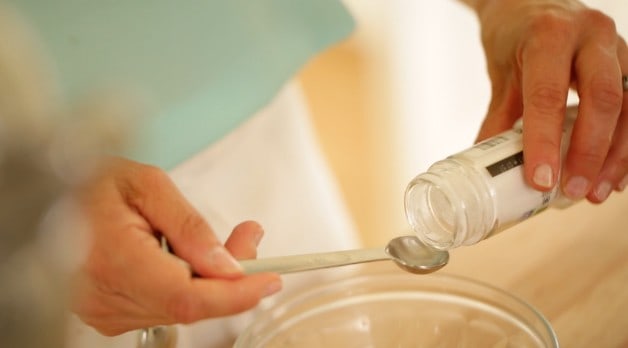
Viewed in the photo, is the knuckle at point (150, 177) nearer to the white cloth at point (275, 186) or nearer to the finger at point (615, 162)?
the white cloth at point (275, 186)

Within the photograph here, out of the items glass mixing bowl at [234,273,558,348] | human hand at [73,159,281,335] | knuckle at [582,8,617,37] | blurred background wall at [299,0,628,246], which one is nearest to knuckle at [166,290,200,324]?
human hand at [73,159,281,335]

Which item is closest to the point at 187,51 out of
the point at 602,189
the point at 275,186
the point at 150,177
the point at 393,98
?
the point at 275,186

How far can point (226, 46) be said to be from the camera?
0.68 metres

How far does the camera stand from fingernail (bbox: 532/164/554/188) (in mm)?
440

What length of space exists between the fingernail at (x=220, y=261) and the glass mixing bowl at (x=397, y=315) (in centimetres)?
13

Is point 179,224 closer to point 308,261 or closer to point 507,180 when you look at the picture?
point 308,261

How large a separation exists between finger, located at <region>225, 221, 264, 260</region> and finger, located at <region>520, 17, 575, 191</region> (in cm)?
18

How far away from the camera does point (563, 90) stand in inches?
19.8

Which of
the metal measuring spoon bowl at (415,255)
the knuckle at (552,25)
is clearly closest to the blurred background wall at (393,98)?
the knuckle at (552,25)

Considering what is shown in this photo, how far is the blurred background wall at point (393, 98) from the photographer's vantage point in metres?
1.34

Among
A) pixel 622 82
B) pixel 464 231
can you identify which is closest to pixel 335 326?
pixel 464 231

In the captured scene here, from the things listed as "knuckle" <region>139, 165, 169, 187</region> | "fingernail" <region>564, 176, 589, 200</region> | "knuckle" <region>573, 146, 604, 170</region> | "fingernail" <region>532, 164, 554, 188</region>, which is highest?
"knuckle" <region>139, 165, 169, 187</region>

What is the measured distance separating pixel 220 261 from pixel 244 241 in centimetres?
6

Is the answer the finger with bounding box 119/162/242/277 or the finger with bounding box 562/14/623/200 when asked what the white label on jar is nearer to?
the finger with bounding box 562/14/623/200
